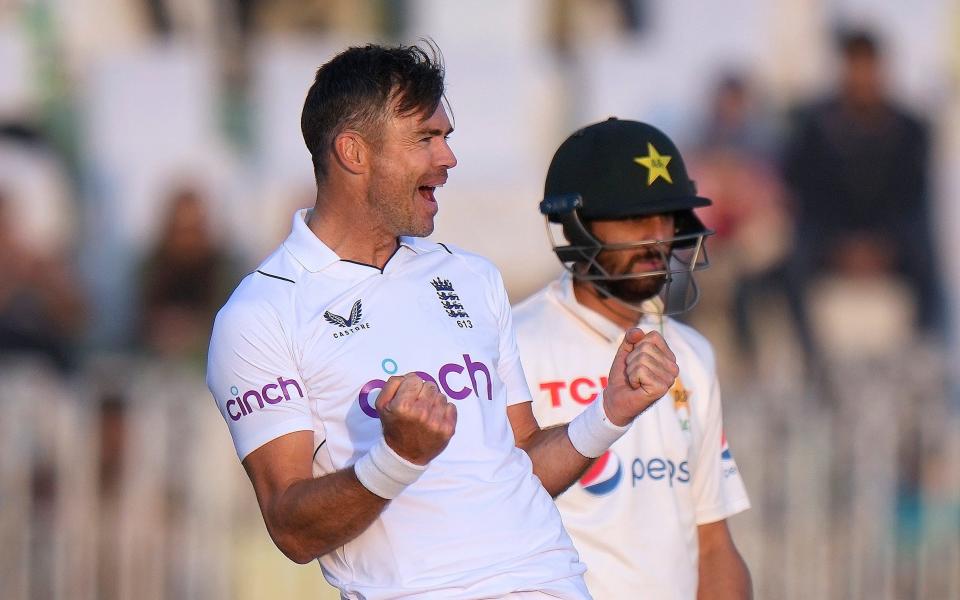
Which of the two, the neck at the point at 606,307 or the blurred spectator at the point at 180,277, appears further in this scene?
the blurred spectator at the point at 180,277

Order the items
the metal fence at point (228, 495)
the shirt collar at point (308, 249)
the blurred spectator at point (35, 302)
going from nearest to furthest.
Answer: the shirt collar at point (308, 249), the metal fence at point (228, 495), the blurred spectator at point (35, 302)

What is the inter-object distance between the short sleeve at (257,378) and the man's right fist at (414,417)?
1.19 ft

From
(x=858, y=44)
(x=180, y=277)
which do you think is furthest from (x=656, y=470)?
(x=858, y=44)

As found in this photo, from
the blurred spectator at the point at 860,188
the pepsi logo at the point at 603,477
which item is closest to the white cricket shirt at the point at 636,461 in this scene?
the pepsi logo at the point at 603,477

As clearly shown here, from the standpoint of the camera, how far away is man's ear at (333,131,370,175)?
333 cm

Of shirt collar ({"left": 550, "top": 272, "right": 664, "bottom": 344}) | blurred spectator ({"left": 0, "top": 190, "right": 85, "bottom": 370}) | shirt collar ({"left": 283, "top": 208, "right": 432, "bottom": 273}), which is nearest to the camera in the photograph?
shirt collar ({"left": 283, "top": 208, "right": 432, "bottom": 273})

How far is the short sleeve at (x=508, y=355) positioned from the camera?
3.51 meters

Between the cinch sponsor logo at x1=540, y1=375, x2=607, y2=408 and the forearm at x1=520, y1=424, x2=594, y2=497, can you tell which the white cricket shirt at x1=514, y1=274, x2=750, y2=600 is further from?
the forearm at x1=520, y1=424, x2=594, y2=497

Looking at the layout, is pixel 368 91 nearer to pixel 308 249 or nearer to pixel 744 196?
pixel 308 249

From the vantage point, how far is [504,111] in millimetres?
8203

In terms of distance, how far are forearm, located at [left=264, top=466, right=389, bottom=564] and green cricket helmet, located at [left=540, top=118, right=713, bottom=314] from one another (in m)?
1.27

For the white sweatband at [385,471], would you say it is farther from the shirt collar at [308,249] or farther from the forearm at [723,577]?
the forearm at [723,577]

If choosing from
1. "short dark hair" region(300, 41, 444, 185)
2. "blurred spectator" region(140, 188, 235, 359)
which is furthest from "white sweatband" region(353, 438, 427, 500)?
"blurred spectator" region(140, 188, 235, 359)

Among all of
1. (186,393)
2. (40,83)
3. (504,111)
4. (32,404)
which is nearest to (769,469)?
(504,111)
